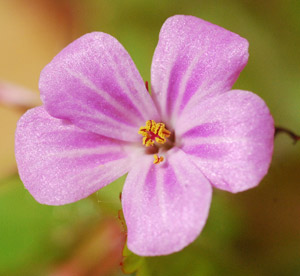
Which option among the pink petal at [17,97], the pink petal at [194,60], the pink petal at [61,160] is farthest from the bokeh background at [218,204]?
the pink petal at [194,60]

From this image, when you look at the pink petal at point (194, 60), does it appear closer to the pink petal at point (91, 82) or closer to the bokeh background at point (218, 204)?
the pink petal at point (91, 82)

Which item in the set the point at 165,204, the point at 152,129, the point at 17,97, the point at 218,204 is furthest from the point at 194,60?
the point at 17,97

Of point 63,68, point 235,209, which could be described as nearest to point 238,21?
point 235,209

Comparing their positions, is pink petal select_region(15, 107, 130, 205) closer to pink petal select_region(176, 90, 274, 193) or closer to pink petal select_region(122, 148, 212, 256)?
pink petal select_region(122, 148, 212, 256)

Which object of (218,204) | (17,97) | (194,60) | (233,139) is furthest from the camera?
(17,97)

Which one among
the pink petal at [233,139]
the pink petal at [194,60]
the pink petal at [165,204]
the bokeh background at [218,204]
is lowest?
the bokeh background at [218,204]

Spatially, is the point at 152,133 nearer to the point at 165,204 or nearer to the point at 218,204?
the point at 165,204
